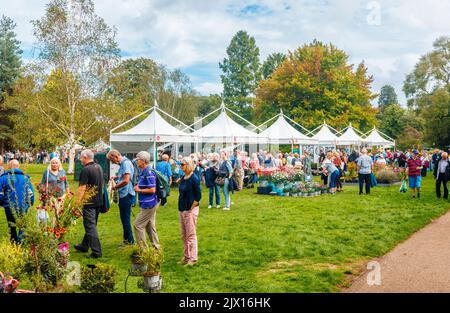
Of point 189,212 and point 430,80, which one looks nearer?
point 189,212

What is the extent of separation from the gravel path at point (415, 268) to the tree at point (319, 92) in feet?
117

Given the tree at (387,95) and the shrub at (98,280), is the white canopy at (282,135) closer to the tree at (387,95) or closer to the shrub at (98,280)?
the shrub at (98,280)

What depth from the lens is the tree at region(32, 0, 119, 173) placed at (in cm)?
3241

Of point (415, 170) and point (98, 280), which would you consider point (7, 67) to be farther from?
point (98, 280)

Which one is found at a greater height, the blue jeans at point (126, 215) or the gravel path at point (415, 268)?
the blue jeans at point (126, 215)

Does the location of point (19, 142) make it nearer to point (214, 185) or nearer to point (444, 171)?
point (214, 185)

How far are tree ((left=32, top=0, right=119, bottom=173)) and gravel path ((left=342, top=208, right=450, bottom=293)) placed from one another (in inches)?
1107

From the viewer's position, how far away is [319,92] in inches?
1825

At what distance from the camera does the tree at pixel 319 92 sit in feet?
148

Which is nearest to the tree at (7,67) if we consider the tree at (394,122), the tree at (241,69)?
the tree at (241,69)

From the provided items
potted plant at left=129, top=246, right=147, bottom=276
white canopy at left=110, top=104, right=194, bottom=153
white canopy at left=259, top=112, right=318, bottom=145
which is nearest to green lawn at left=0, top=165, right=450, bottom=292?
potted plant at left=129, top=246, right=147, bottom=276

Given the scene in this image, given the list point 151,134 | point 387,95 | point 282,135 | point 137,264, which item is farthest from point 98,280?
point 387,95

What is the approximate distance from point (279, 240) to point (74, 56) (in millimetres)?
28823
